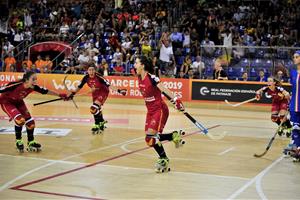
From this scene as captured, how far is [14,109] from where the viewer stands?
10.8 meters

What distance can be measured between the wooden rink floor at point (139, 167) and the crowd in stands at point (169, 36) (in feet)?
20.5

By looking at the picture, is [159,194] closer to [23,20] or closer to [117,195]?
[117,195]

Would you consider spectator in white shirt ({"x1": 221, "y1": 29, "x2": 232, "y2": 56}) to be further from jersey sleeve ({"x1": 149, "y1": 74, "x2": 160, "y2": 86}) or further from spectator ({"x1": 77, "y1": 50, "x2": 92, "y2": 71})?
jersey sleeve ({"x1": 149, "y1": 74, "x2": 160, "y2": 86})

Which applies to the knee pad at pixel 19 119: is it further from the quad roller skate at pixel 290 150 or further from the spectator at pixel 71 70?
the spectator at pixel 71 70

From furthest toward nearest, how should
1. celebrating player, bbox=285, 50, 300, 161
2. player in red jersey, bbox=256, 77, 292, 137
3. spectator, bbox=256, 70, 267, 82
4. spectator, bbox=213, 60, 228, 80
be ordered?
spectator, bbox=213, 60, 228, 80
spectator, bbox=256, 70, 267, 82
player in red jersey, bbox=256, 77, 292, 137
celebrating player, bbox=285, 50, 300, 161

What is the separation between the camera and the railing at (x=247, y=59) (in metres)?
20.7

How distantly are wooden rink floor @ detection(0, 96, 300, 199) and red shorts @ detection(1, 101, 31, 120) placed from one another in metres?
0.80

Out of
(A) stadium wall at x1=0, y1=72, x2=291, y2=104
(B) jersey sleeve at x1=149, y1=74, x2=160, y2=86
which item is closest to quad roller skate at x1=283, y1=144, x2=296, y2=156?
(B) jersey sleeve at x1=149, y1=74, x2=160, y2=86

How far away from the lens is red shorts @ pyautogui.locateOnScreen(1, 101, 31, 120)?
1074cm

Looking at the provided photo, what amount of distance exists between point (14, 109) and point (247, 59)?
12.7 meters

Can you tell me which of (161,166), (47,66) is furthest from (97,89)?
(47,66)

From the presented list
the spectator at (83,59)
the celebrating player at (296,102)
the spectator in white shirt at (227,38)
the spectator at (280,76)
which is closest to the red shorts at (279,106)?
the spectator at (280,76)

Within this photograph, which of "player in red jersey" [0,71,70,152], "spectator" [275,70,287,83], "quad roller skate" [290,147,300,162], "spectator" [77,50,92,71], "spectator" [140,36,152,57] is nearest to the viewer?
"quad roller skate" [290,147,300,162]

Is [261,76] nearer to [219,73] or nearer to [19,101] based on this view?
[219,73]
